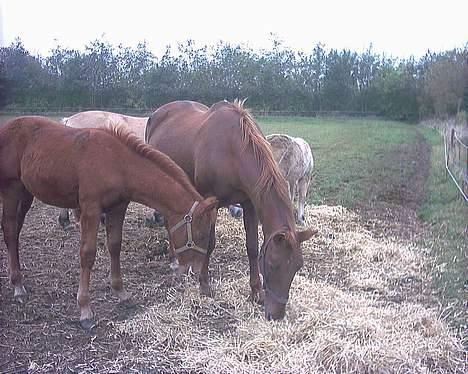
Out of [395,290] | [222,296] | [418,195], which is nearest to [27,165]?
[222,296]

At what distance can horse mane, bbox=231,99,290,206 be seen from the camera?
11.7 feet

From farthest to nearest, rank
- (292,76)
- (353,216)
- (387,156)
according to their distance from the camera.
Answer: (387,156)
(353,216)
(292,76)

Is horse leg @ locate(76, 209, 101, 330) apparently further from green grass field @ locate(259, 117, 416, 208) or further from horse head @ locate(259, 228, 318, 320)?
green grass field @ locate(259, 117, 416, 208)

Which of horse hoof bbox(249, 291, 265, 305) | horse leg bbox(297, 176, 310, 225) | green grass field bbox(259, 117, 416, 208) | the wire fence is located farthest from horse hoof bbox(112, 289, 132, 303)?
the wire fence

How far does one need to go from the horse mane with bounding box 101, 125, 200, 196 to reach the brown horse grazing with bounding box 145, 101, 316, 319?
1.36ft

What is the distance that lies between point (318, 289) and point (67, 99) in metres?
3.48

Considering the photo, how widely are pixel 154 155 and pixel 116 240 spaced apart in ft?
2.70

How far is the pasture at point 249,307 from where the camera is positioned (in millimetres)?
3035

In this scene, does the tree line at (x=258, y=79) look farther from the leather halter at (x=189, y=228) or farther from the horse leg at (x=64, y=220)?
the leather halter at (x=189, y=228)

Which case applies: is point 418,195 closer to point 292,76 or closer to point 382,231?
point 382,231

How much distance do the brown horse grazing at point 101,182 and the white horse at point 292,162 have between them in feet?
10.4

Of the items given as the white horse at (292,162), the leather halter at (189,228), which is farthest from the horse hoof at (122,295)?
the white horse at (292,162)

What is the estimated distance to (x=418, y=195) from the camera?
891 centimetres

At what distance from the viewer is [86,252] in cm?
369
